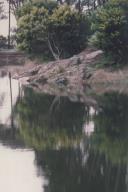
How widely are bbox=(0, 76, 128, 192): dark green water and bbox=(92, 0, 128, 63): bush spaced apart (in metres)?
21.5

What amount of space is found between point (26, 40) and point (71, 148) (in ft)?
184

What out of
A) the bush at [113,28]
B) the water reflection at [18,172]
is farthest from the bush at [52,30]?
the water reflection at [18,172]

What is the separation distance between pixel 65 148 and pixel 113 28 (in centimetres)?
4368

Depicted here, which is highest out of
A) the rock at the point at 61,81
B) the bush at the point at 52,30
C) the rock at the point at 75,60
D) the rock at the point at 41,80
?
the bush at the point at 52,30

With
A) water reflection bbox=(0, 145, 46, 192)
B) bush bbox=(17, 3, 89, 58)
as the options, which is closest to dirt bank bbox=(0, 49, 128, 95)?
bush bbox=(17, 3, 89, 58)

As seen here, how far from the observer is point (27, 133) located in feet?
118

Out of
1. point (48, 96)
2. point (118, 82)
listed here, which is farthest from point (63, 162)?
Result: point (118, 82)

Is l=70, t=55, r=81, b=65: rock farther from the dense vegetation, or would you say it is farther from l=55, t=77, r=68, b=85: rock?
l=55, t=77, r=68, b=85: rock

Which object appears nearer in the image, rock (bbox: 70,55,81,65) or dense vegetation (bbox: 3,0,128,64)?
dense vegetation (bbox: 3,0,128,64)

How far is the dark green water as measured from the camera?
22.5 m

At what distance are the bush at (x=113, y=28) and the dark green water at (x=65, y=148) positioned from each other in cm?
2151

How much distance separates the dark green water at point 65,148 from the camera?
2248 centimetres

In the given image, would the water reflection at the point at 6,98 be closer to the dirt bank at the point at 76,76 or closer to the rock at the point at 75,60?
the dirt bank at the point at 76,76

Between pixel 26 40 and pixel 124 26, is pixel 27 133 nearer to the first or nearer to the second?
→ pixel 124 26
